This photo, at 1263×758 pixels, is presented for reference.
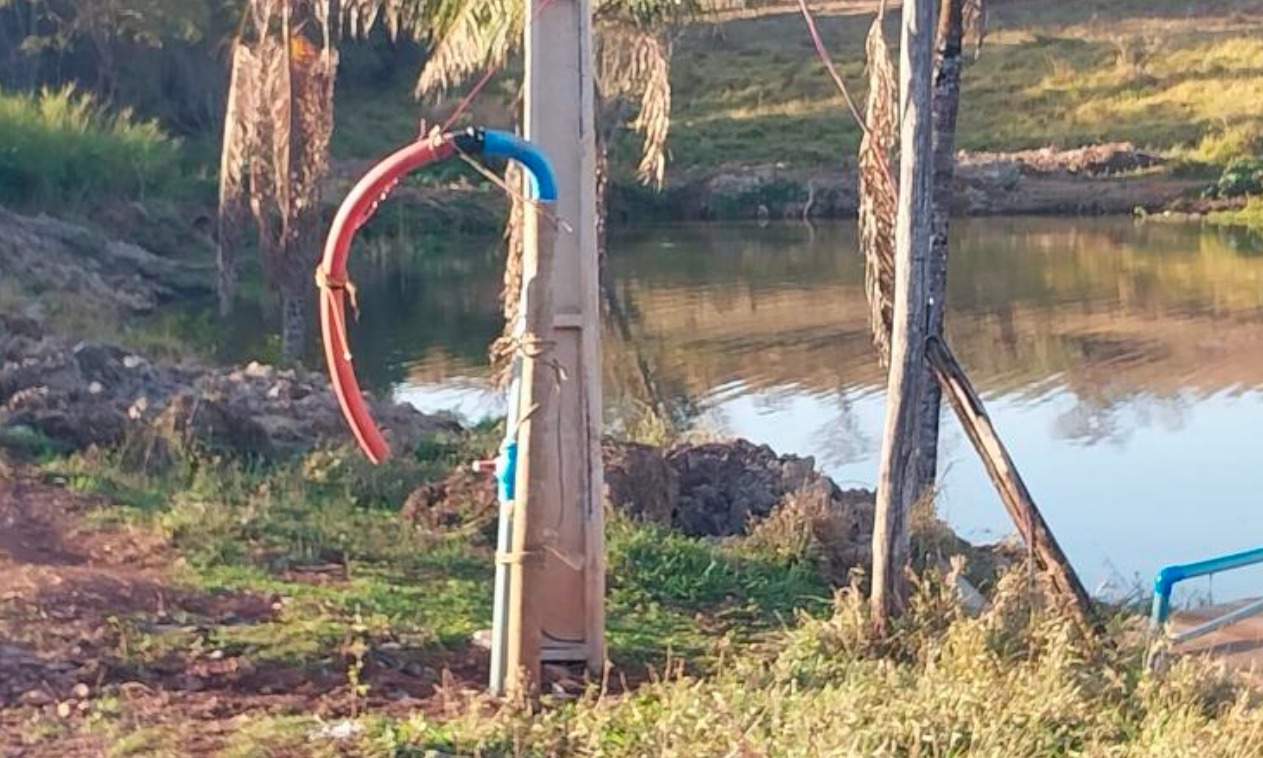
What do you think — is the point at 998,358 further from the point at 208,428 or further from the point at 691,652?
the point at 691,652

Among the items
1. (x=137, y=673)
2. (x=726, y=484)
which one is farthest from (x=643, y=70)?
(x=137, y=673)

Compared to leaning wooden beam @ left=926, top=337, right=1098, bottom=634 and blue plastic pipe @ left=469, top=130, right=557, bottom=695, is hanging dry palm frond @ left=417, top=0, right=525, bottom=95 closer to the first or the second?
leaning wooden beam @ left=926, top=337, right=1098, bottom=634

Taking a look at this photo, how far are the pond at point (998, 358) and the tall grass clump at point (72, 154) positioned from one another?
403 cm

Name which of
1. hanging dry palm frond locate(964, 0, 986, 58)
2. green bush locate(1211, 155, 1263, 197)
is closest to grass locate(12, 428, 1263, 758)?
hanging dry palm frond locate(964, 0, 986, 58)

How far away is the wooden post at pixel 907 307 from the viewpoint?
7664 millimetres

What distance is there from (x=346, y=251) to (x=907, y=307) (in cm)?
228

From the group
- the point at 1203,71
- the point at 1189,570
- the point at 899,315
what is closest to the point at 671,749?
the point at 899,315

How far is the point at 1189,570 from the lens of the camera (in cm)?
816

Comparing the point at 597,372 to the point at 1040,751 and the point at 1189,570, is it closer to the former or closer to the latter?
the point at 1040,751

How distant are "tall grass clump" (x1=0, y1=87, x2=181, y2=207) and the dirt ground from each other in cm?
2419

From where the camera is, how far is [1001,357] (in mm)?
22250

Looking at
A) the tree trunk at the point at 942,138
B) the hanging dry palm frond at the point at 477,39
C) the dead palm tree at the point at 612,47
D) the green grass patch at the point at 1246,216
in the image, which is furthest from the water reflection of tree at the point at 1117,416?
the green grass patch at the point at 1246,216

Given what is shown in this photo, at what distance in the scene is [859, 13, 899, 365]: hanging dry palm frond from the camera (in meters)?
8.72

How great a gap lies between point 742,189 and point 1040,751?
36.5m
